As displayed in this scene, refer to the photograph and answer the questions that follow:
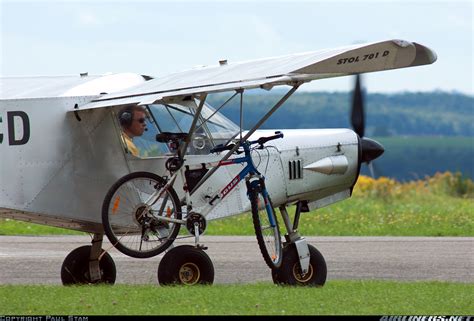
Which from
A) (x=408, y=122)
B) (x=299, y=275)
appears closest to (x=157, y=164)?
(x=299, y=275)

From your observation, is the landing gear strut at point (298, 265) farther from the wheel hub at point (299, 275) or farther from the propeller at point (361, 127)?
the propeller at point (361, 127)

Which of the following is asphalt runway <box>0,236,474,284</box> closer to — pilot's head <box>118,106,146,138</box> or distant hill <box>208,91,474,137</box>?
pilot's head <box>118,106,146,138</box>

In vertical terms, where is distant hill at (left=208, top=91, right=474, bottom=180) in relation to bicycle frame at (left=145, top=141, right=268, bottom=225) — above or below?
below

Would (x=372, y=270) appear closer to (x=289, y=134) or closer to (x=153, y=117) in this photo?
(x=289, y=134)

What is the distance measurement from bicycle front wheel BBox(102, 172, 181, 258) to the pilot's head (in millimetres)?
827

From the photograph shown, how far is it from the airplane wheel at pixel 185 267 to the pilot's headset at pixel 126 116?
1559 millimetres

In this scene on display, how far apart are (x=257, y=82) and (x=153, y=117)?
2150mm

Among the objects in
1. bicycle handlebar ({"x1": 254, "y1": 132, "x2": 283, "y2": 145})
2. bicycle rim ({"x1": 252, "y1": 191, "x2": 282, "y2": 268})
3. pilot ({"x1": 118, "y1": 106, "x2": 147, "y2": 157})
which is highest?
pilot ({"x1": 118, "y1": 106, "x2": 147, "y2": 157})

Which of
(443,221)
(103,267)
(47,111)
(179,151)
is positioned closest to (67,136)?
(47,111)

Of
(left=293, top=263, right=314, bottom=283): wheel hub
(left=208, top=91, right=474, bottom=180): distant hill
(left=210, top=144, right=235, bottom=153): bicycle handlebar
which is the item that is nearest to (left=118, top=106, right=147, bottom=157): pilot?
(left=210, top=144, right=235, bottom=153): bicycle handlebar

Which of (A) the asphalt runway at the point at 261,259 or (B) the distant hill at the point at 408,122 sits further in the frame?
Answer: (B) the distant hill at the point at 408,122

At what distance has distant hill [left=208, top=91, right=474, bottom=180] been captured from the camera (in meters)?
101

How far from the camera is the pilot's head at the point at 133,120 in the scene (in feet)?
45.9

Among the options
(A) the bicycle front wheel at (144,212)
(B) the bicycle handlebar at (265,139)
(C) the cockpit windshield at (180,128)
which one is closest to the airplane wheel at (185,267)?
(A) the bicycle front wheel at (144,212)
